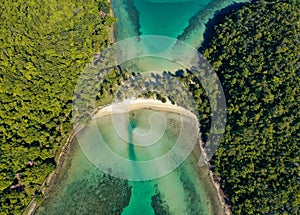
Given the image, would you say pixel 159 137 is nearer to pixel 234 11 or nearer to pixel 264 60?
pixel 264 60

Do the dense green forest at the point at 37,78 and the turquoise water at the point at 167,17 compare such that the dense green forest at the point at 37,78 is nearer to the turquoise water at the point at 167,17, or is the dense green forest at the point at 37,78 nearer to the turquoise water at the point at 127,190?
the turquoise water at the point at 127,190

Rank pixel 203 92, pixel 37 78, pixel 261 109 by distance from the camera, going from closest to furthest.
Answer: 1. pixel 261 109
2. pixel 37 78
3. pixel 203 92

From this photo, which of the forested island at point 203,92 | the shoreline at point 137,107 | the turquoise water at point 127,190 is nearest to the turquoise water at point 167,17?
the forested island at point 203,92

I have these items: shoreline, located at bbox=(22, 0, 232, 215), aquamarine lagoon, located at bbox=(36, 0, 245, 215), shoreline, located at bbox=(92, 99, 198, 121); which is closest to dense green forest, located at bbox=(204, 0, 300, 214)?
shoreline, located at bbox=(22, 0, 232, 215)

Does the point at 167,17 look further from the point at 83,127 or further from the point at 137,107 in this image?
the point at 83,127

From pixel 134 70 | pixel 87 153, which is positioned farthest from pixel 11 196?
pixel 134 70

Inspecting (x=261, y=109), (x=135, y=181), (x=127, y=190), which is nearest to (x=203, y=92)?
(x=261, y=109)
